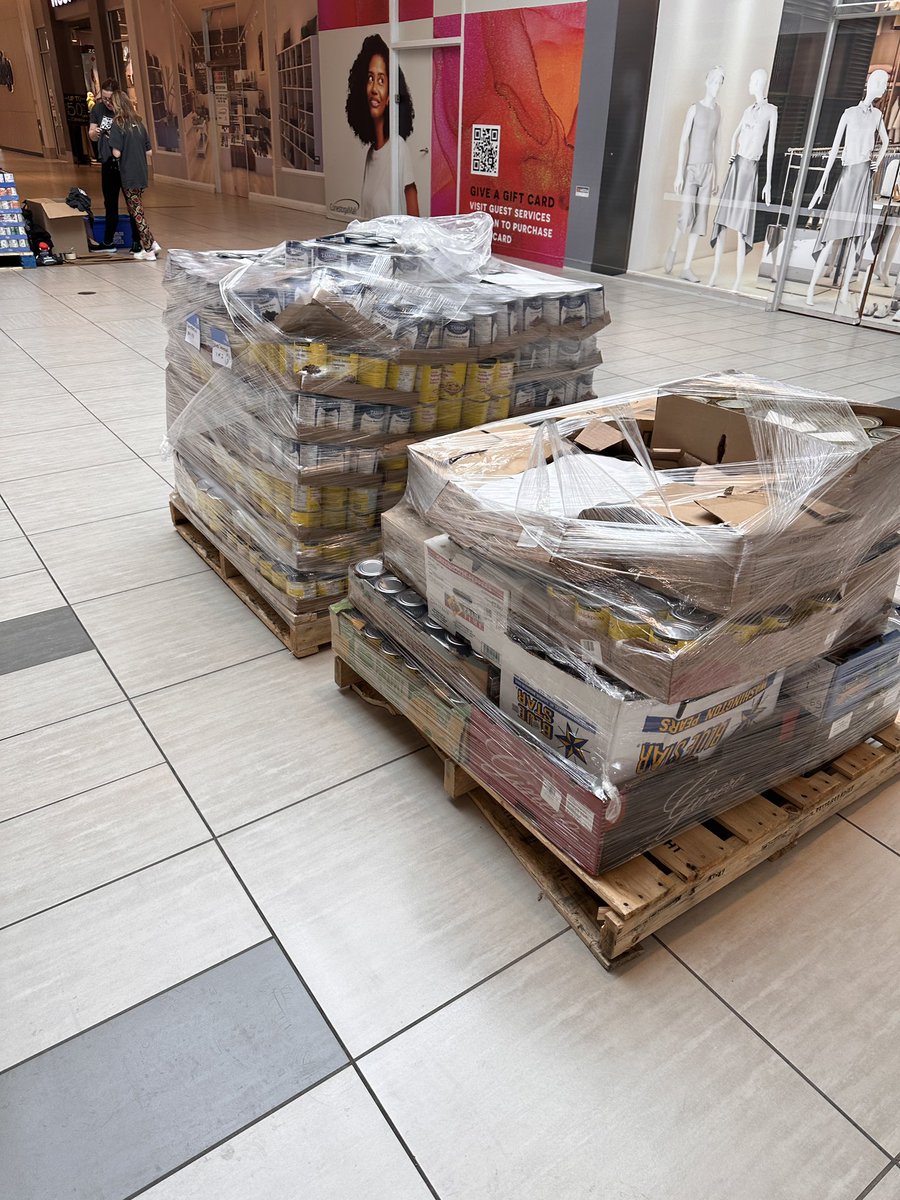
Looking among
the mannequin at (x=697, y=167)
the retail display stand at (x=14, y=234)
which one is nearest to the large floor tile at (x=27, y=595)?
the retail display stand at (x=14, y=234)

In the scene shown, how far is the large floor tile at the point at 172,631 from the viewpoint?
247 centimetres

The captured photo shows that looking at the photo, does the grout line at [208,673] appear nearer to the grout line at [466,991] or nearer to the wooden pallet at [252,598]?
the wooden pallet at [252,598]

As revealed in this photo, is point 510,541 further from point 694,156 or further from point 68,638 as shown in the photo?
point 694,156

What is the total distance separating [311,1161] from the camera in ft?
4.26

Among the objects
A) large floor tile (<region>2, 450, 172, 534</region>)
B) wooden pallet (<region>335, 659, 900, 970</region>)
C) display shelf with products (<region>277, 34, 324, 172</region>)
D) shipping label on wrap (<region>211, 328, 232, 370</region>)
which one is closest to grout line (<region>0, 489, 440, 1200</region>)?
wooden pallet (<region>335, 659, 900, 970</region>)

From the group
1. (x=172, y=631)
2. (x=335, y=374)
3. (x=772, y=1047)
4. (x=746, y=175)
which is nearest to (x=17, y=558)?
(x=172, y=631)

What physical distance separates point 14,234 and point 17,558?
6.95 meters

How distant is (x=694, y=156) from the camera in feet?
27.6

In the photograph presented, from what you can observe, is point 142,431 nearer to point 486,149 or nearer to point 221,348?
point 221,348

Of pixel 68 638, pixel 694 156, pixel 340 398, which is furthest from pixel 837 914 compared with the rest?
pixel 694 156

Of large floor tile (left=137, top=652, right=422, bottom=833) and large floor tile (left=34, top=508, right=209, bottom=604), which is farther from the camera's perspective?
large floor tile (left=34, top=508, right=209, bottom=604)

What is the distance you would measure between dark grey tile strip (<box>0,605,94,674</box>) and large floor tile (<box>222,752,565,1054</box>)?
3.34 feet

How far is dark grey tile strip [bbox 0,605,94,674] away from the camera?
8.19 ft

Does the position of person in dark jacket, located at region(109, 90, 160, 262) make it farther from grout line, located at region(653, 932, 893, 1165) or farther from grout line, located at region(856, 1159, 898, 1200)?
grout line, located at region(856, 1159, 898, 1200)
